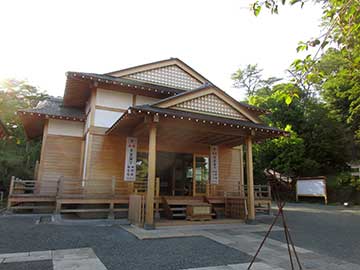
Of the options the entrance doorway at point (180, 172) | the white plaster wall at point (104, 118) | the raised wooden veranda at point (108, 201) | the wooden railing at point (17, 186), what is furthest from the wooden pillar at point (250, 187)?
the wooden railing at point (17, 186)

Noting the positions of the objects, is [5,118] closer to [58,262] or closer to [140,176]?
[140,176]

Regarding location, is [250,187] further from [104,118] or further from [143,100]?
[104,118]

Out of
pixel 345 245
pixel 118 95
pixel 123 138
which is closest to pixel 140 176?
pixel 123 138

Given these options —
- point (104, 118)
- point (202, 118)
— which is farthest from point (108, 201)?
point (202, 118)

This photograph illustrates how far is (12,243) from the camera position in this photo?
499 centimetres

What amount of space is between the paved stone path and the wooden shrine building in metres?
2.50

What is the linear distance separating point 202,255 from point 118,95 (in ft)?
24.6

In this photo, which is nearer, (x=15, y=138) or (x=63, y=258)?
(x=63, y=258)

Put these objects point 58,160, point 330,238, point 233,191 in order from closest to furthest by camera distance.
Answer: point 330,238 → point 58,160 → point 233,191

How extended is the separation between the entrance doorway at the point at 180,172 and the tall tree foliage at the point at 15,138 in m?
12.1

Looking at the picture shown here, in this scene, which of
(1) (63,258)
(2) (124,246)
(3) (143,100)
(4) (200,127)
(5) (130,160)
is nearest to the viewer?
(1) (63,258)

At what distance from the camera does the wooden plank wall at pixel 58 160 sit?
9.92 m

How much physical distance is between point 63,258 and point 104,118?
6.37m

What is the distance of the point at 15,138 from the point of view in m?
21.5
